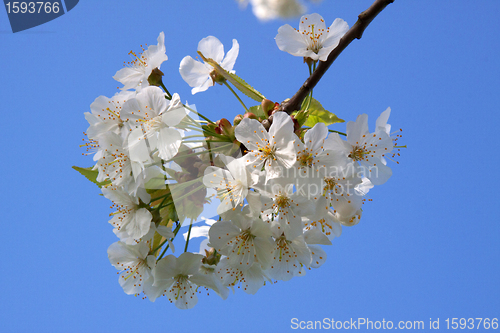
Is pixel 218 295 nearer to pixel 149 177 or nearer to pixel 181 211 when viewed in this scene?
pixel 181 211

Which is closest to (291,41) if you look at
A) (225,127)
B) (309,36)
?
(309,36)

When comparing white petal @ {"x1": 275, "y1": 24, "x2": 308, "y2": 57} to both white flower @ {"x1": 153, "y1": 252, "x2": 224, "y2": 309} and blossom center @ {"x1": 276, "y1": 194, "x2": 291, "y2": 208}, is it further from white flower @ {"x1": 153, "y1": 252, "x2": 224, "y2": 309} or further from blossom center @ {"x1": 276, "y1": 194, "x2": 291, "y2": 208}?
white flower @ {"x1": 153, "y1": 252, "x2": 224, "y2": 309}

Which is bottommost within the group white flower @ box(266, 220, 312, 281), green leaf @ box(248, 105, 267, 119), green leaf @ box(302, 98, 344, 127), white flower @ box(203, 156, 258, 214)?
white flower @ box(266, 220, 312, 281)

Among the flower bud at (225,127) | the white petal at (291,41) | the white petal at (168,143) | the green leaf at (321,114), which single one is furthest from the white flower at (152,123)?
the green leaf at (321,114)

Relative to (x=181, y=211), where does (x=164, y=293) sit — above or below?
below

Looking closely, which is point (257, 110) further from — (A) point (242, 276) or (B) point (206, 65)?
(A) point (242, 276)

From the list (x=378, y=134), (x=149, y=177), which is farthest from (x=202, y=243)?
(x=378, y=134)

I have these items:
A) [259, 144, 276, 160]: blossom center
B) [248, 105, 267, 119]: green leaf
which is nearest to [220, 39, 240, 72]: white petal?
[248, 105, 267, 119]: green leaf
